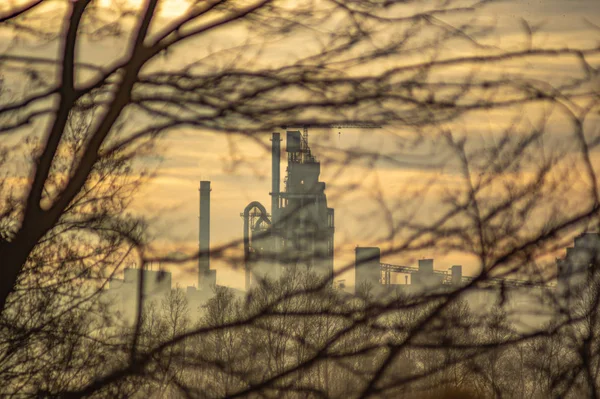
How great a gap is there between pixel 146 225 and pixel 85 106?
39 centimetres

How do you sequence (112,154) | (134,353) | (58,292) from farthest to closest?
(58,292)
(112,154)
(134,353)

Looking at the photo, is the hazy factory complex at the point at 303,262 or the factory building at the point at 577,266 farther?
the factory building at the point at 577,266

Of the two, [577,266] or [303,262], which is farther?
[577,266]

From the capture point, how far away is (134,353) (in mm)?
2184

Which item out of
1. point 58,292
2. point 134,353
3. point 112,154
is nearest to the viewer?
point 134,353

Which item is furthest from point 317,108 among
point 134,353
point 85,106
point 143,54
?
point 134,353

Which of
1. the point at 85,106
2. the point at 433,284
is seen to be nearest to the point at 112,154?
the point at 85,106

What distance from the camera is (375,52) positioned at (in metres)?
2.44

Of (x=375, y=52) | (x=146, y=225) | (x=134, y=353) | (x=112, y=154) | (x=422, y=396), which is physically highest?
(x=375, y=52)

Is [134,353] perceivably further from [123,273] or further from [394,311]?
[394,311]

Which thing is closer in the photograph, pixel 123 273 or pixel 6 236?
pixel 6 236

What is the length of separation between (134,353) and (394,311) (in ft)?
2.39

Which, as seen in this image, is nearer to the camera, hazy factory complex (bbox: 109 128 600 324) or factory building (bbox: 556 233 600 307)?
hazy factory complex (bbox: 109 128 600 324)

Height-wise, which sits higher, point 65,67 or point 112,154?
point 65,67
